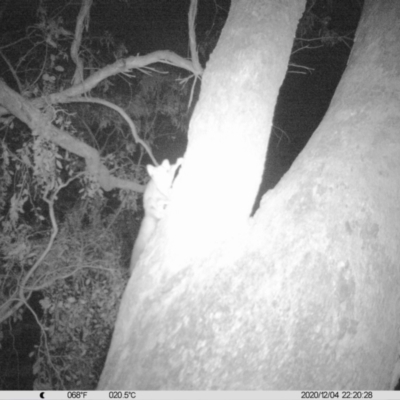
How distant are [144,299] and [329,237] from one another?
0.79 metres

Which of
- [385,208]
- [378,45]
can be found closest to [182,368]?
[385,208]

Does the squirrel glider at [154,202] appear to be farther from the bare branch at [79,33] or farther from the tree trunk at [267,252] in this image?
the tree trunk at [267,252]

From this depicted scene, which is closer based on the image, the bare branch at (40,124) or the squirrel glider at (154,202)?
the bare branch at (40,124)

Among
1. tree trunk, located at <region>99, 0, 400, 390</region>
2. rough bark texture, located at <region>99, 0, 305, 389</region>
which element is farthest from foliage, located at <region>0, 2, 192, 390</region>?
tree trunk, located at <region>99, 0, 400, 390</region>

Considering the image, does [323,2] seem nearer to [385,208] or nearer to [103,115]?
[103,115]

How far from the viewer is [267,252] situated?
4.52 ft

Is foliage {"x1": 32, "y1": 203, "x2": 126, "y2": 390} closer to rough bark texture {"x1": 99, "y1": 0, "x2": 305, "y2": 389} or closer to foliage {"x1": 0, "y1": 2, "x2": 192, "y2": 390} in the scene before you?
foliage {"x1": 0, "y1": 2, "x2": 192, "y2": 390}

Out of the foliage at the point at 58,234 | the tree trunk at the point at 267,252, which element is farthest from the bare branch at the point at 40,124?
the tree trunk at the point at 267,252

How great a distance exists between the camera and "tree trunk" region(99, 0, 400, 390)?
1.24m

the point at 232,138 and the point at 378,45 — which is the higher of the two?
the point at 378,45

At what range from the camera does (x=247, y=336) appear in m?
1.25

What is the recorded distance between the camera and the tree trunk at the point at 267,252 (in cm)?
124

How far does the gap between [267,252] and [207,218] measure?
29 cm

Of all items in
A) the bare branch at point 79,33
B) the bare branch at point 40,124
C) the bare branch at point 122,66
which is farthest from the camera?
the bare branch at point 122,66
